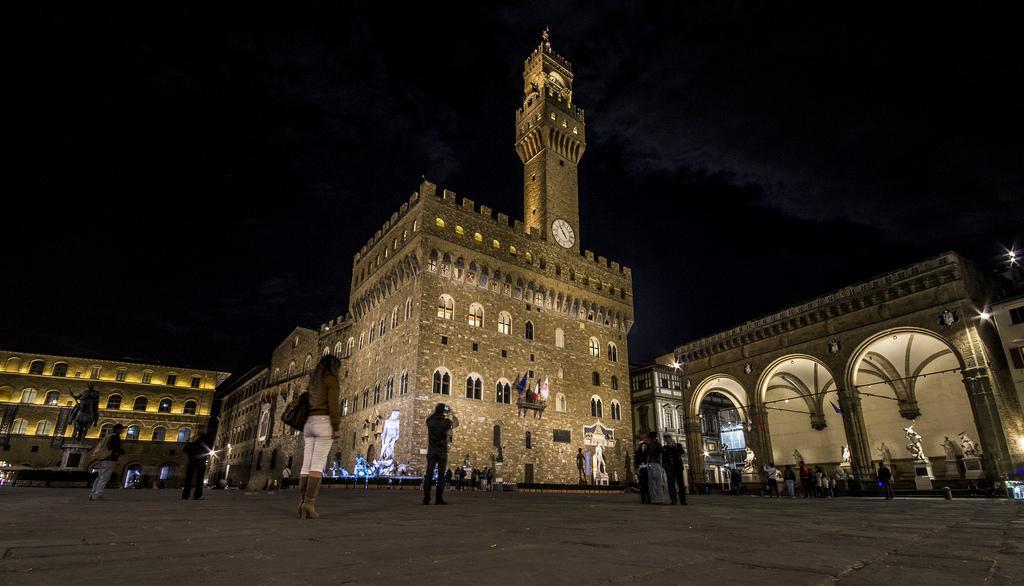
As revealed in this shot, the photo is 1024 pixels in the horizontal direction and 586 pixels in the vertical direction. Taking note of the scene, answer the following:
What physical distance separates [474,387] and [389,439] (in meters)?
5.29

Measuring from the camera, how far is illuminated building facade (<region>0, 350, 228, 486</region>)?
4609cm

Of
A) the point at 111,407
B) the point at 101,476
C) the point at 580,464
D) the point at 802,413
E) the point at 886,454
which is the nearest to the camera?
the point at 101,476

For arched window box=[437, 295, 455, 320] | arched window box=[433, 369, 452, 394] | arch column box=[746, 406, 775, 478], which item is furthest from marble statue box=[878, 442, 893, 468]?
arched window box=[437, 295, 455, 320]

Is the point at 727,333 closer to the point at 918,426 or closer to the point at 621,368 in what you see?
the point at 621,368

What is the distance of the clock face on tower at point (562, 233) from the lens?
120 feet

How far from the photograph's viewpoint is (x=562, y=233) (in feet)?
121

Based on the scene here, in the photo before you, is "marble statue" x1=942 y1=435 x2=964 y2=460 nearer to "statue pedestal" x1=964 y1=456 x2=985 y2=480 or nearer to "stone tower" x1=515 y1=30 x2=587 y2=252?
"statue pedestal" x1=964 y1=456 x2=985 y2=480

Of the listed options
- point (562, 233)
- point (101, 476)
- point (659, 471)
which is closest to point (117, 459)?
point (101, 476)

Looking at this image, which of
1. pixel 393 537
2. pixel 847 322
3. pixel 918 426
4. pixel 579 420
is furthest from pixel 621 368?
pixel 393 537

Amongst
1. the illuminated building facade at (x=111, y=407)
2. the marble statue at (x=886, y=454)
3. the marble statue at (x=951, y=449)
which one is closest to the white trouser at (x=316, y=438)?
the marble statue at (x=951, y=449)

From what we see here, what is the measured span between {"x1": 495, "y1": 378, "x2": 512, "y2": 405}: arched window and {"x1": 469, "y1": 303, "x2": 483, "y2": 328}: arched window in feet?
11.6

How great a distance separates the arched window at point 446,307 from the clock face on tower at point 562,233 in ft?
32.3

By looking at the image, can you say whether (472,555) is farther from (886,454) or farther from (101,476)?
(886,454)

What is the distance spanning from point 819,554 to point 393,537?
2754mm
